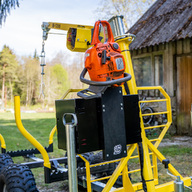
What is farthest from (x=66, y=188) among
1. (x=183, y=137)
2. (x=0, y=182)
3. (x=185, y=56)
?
(x=185, y=56)

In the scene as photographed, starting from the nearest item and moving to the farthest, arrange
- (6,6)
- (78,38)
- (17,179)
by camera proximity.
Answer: (17,179) → (78,38) → (6,6)

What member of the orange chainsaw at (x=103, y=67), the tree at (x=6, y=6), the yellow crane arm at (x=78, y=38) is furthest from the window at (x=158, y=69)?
the orange chainsaw at (x=103, y=67)

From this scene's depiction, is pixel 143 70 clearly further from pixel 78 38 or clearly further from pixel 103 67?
pixel 103 67

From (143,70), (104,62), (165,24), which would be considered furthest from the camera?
(143,70)

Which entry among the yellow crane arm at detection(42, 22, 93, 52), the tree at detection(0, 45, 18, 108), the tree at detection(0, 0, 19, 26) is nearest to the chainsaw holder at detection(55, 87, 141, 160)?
the yellow crane arm at detection(42, 22, 93, 52)

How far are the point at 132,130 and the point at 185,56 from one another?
671cm

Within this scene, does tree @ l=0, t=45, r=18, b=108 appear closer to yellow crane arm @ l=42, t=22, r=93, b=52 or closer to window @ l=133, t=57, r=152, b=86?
window @ l=133, t=57, r=152, b=86

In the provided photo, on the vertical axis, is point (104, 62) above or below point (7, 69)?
below

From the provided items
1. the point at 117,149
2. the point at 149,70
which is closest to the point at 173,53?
the point at 149,70

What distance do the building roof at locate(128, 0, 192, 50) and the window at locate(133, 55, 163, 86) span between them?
87cm

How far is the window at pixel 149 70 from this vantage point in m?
10.0

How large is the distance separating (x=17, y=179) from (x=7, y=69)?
2926 cm

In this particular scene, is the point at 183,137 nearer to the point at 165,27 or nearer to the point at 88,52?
the point at 165,27

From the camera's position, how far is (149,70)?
10.6m
